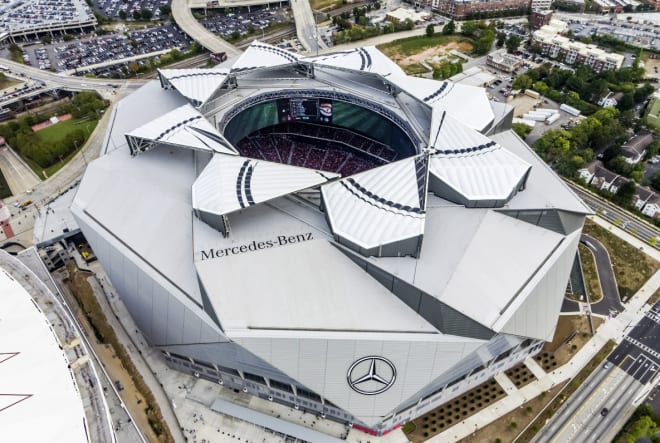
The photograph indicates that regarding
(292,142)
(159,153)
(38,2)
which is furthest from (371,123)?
(38,2)

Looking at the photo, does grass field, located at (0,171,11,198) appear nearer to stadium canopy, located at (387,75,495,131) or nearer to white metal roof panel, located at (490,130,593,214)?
stadium canopy, located at (387,75,495,131)

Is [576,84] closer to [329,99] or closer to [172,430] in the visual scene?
[329,99]

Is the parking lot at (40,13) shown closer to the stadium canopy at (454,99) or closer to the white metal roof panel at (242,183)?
the white metal roof panel at (242,183)

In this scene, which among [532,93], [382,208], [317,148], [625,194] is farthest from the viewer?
Result: [532,93]

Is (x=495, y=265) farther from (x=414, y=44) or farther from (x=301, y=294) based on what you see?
(x=414, y=44)

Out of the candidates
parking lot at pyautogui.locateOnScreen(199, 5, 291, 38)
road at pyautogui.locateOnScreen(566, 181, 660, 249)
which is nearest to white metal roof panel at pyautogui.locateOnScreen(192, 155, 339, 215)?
road at pyautogui.locateOnScreen(566, 181, 660, 249)

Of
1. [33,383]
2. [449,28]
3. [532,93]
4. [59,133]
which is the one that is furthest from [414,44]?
[33,383]

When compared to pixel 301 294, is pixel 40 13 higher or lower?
higher
